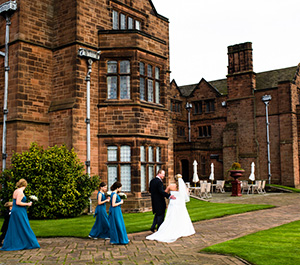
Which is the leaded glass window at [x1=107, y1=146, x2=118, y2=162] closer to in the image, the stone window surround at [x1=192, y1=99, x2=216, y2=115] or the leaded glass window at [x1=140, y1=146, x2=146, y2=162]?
the leaded glass window at [x1=140, y1=146, x2=146, y2=162]

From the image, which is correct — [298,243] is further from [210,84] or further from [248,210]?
[210,84]

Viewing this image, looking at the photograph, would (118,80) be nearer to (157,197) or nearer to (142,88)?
(142,88)

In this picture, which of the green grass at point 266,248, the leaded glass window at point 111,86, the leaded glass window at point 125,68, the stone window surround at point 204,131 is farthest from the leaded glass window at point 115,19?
the stone window surround at point 204,131

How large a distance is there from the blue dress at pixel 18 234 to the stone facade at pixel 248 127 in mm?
30984

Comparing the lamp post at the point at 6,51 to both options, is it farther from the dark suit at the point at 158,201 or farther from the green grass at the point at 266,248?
the green grass at the point at 266,248

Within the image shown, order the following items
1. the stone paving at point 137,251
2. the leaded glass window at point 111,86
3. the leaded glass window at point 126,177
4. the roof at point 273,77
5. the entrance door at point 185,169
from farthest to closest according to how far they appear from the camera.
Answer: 1. the entrance door at point 185,169
2. the roof at point 273,77
3. the leaded glass window at point 111,86
4. the leaded glass window at point 126,177
5. the stone paving at point 137,251

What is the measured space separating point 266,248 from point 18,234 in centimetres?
597

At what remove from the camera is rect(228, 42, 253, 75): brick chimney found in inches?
1549

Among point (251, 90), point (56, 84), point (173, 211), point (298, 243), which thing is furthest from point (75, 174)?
point (251, 90)

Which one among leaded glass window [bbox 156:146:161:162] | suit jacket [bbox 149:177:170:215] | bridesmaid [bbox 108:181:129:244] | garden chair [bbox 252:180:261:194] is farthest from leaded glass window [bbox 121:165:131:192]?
garden chair [bbox 252:180:261:194]

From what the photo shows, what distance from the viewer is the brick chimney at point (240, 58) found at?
39.3 meters

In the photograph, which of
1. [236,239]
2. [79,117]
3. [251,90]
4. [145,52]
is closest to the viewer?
[236,239]

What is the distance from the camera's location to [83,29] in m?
17.5

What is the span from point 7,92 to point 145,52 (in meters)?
6.78
